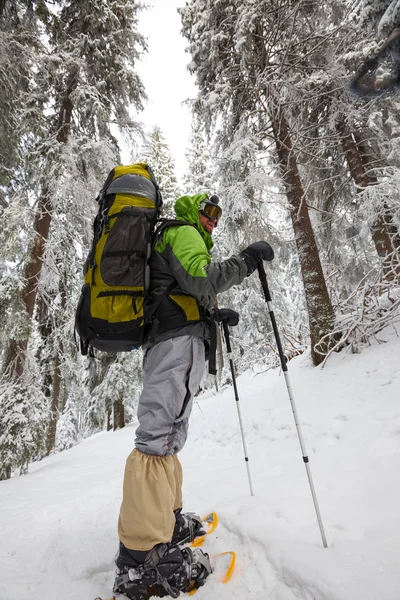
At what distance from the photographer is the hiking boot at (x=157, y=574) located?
5.91 feet

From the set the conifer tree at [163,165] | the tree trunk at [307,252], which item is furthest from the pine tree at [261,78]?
the conifer tree at [163,165]

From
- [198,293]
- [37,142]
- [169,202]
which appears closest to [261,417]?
[198,293]

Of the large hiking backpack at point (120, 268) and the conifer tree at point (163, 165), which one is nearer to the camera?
the large hiking backpack at point (120, 268)

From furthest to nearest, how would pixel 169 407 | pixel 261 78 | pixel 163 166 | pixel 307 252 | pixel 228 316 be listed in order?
pixel 163 166 → pixel 307 252 → pixel 261 78 → pixel 228 316 → pixel 169 407

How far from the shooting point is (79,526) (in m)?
2.94

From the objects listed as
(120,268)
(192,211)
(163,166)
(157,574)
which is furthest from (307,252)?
(163,166)

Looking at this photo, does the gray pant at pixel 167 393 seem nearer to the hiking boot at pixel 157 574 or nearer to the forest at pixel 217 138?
the hiking boot at pixel 157 574

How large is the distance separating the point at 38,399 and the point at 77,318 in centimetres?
563

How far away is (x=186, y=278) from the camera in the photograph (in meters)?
2.12

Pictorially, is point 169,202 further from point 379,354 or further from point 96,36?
point 379,354

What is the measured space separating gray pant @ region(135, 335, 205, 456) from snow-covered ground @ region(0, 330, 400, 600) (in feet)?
2.78

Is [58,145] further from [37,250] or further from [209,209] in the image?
[209,209]

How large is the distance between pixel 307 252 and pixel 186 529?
218 inches

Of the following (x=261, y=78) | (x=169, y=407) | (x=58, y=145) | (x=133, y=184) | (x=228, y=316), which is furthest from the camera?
(x=58, y=145)
